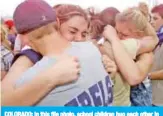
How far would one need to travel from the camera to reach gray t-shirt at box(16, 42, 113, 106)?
29.3 inches

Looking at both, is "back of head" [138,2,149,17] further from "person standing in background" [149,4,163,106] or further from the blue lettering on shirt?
the blue lettering on shirt

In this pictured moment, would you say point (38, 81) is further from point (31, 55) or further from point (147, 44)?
point (147, 44)

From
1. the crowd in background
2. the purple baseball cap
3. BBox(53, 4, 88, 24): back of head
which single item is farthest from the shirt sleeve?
the purple baseball cap

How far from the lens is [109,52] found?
2.98 ft

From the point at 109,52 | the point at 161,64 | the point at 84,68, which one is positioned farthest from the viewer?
the point at 161,64

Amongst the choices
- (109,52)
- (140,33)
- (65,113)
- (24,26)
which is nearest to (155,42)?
(140,33)

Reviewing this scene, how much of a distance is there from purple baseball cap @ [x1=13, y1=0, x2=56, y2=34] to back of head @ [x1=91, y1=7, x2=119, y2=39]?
0.22 metres

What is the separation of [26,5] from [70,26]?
0.60 feet

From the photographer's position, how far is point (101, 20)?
1019 millimetres

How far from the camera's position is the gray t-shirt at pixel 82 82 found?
29.3 inches

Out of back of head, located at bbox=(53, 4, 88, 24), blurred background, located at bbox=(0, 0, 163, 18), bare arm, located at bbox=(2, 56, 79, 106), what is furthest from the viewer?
blurred background, located at bbox=(0, 0, 163, 18)

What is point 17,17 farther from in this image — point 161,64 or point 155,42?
point 161,64

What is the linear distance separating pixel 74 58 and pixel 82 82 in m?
0.05

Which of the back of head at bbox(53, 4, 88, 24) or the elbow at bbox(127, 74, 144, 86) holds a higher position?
the back of head at bbox(53, 4, 88, 24)
